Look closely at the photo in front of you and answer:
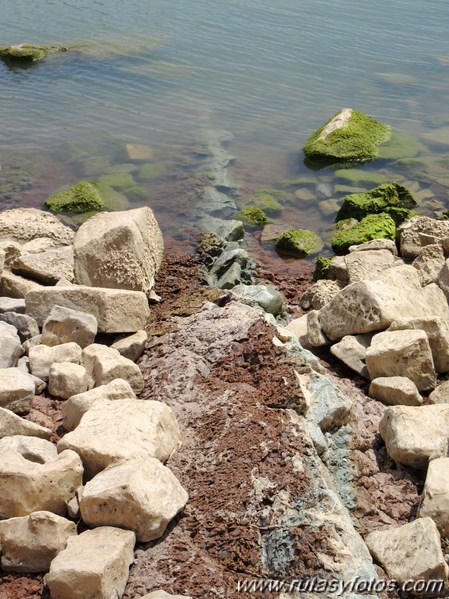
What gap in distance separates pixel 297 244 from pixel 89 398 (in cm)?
639

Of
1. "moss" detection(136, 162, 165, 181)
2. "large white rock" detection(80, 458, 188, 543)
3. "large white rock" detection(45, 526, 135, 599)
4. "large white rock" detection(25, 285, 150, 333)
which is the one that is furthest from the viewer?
"moss" detection(136, 162, 165, 181)

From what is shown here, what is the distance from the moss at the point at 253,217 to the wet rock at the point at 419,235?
2558 mm

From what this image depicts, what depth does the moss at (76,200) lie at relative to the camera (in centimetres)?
1230

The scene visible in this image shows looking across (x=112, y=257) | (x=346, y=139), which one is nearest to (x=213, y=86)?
(x=346, y=139)

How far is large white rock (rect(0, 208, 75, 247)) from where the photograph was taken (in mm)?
9508

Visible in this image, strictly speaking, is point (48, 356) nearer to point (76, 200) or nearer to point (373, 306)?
point (373, 306)

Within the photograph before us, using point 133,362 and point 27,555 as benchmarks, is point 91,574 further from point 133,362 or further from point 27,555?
point 133,362

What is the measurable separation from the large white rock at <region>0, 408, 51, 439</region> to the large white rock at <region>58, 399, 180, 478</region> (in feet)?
1.22

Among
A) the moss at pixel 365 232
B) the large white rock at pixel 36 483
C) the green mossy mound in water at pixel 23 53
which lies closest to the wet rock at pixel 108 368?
the large white rock at pixel 36 483

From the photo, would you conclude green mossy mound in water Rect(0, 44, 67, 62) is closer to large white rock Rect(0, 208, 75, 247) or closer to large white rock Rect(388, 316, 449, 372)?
large white rock Rect(0, 208, 75, 247)

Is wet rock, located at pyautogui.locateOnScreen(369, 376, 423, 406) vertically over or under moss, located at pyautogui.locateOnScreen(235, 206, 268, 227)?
over

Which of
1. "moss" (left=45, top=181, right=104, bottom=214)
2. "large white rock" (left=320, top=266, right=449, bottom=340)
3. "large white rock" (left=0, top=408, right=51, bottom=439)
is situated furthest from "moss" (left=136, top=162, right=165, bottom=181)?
"large white rock" (left=0, top=408, right=51, bottom=439)

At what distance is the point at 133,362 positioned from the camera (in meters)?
6.34

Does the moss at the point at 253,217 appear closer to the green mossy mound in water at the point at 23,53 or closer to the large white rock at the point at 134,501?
the large white rock at the point at 134,501
